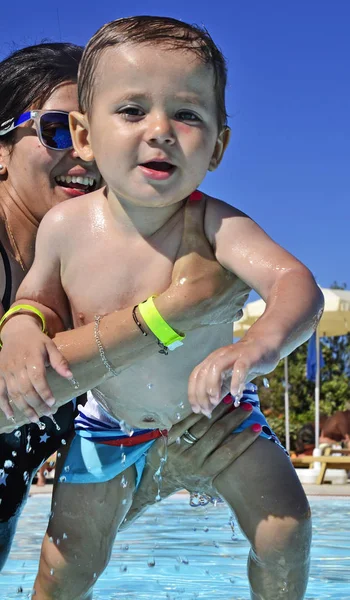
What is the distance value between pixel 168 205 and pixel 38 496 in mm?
9445

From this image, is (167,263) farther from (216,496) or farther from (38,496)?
(38,496)

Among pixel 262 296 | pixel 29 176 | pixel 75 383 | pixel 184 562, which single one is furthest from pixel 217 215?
pixel 184 562

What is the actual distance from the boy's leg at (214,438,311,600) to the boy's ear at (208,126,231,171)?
1.02 metres

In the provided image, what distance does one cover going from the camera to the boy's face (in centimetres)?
265

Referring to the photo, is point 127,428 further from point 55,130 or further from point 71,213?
point 55,130

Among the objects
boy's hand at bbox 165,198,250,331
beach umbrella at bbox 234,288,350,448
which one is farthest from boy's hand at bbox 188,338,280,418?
beach umbrella at bbox 234,288,350,448

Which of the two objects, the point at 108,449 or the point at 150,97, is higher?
the point at 150,97

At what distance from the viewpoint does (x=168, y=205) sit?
2.84 metres

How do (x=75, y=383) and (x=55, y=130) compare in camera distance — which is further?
(x=55, y=130)

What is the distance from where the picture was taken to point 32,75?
3.84 meters

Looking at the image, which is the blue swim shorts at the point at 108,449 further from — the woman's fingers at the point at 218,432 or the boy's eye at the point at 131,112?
the boy's eye at the point at 131,112

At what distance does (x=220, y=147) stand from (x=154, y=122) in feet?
1.22

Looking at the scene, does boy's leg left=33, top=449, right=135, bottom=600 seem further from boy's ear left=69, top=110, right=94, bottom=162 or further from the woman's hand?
boy's ear left=69, top=110, right=94, bottom=162

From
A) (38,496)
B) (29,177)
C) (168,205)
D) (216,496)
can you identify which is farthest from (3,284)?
(38,496)
